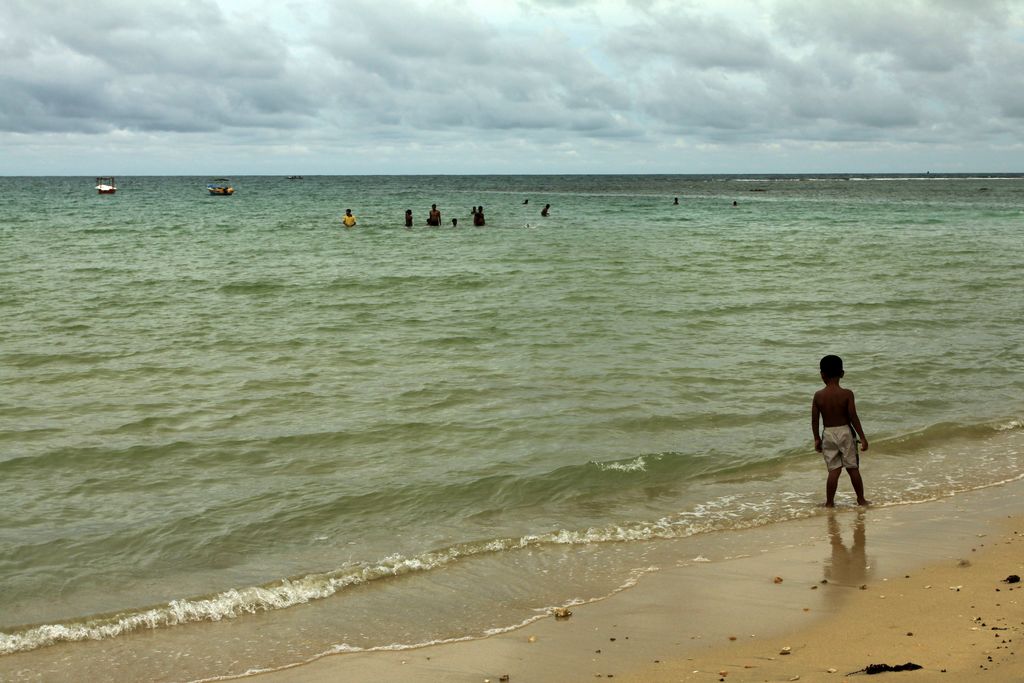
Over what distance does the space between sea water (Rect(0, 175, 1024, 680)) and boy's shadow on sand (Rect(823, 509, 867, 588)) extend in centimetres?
58

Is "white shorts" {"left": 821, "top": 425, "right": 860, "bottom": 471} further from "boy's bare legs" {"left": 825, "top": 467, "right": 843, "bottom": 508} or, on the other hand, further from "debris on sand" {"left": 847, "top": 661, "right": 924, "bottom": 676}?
"debris on sand" {"left": 847, "top": 661, "right": 924, "bottom": 676}

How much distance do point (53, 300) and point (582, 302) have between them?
12848 mm

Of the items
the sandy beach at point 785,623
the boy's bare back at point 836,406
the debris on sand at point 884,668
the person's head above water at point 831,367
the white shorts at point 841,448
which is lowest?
the sandy beach at point 785,623

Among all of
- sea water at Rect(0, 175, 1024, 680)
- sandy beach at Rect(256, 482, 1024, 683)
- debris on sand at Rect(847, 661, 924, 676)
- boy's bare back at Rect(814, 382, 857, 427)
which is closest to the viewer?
debris on sand at Rect(847, 661, 924, 676)

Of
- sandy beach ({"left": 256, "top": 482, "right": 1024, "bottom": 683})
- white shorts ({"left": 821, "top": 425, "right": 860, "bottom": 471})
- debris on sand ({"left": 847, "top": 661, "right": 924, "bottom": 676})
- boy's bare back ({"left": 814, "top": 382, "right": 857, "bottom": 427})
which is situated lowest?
sandy beach ({"left": 256, "top": 482, "right": 1024, "bottom": 683})

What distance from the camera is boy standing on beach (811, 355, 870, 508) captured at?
8.74 metres

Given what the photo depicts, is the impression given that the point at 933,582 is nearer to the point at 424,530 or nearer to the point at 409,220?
the point at 424,530

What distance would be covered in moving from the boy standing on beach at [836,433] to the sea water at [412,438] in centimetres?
29

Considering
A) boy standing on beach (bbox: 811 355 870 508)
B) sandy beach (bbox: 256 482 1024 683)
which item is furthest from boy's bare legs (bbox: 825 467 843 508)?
sandy beach (bbox: 256 482 1024 683)

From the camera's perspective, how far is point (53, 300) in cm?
2197

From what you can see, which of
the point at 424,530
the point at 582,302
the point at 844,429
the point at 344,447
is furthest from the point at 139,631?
the point at 582,302

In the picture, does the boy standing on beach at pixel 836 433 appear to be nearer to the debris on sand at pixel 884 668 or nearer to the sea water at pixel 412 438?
the sea water at pixel 412 438

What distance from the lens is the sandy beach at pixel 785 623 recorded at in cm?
534

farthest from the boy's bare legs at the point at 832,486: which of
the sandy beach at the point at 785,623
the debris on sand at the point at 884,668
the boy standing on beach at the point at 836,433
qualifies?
the debris on sand at the point at 884,668
